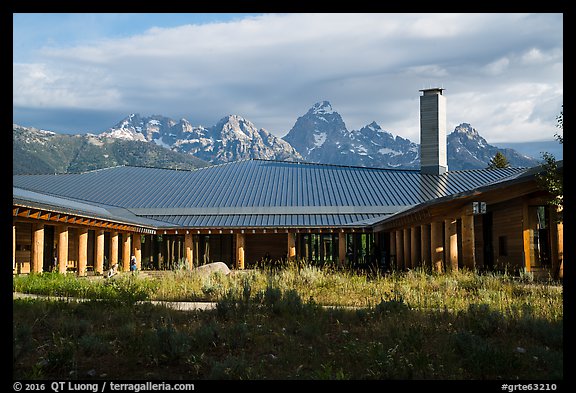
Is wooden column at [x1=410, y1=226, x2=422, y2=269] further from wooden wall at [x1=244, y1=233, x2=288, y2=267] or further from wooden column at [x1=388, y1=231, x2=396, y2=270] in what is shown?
wooden wall at [x1=244, y1=233, x2=288, y2=267]

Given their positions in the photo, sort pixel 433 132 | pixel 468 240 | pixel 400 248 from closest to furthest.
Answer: pixel 468 240 → pixel 400 248 → pixel 433 132

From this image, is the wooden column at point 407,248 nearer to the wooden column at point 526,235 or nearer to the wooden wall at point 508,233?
the wooden wall at point 508,233

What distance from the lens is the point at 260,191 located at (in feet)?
134

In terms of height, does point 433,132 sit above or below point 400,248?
above

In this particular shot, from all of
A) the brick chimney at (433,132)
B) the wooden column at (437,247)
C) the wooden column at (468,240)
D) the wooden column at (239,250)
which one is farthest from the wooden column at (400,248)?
the brick chimney at (433,132)

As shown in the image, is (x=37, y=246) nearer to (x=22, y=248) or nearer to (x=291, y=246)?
(x=22, y=248)

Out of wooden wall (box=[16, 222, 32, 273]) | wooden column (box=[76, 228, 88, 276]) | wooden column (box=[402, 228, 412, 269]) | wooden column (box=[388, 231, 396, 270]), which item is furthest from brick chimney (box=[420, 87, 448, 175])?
wooden wall (box=[16, 222, 32, 273])

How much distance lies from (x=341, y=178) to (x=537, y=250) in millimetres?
23004

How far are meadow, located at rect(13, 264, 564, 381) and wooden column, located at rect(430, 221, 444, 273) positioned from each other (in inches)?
292

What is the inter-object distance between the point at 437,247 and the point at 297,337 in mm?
13302

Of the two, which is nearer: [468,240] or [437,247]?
[468,240]

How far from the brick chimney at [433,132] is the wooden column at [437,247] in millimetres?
21777

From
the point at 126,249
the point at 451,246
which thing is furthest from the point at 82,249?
the point at 451,246
